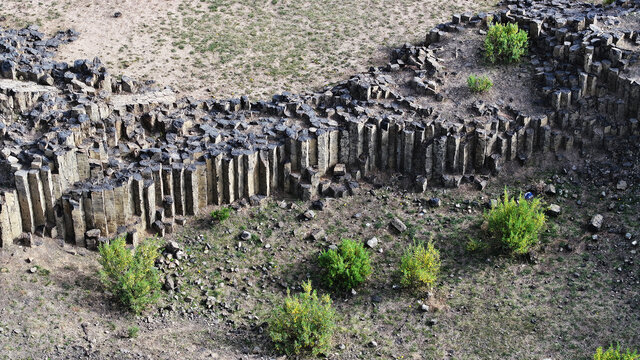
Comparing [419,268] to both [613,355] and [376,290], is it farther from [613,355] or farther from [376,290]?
[613,355]

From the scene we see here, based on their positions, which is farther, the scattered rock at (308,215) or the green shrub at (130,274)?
the scattered rock at (308,215)

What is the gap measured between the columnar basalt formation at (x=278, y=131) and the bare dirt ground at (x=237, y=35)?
163cm

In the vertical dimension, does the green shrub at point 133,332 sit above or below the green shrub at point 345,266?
below

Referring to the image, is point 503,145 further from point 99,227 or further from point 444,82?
point 99,227

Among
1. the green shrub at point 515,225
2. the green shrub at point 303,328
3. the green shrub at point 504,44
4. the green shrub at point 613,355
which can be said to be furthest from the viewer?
the green shrub at point 504,44

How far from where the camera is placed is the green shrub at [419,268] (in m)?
21.0

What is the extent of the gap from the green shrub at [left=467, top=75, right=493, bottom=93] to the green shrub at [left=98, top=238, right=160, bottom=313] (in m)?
10.6

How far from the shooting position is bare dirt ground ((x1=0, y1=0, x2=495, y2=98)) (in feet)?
94.7

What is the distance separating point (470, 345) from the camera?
19.9m

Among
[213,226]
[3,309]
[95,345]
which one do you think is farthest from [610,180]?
[3,309]

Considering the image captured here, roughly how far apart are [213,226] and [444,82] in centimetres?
854

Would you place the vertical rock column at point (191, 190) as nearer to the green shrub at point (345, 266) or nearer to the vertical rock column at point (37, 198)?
the vertical rock column at point (37, 198)

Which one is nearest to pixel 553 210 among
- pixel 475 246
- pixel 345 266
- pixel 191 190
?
pixel 475 246

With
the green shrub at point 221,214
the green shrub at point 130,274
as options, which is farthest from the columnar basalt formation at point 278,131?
the green shrub at point 130,274
